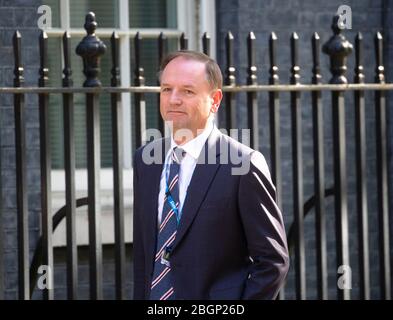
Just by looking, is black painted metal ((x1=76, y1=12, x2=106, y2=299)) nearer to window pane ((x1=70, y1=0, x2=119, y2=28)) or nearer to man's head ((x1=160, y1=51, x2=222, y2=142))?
man's head ((x1=160, y1=51, x2=222, y2=142))

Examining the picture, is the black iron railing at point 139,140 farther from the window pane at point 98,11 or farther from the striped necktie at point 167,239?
the window pane at point 98,11

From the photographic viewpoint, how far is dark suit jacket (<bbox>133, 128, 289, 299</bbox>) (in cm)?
414

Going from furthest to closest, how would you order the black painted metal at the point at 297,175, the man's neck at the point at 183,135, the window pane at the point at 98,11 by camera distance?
1. the window pane at the point at 98,11
2. the black painted metal at the point at 297,175
3. the man's neck at the point at 183,135

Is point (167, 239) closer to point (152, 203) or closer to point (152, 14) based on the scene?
point (152, 203)

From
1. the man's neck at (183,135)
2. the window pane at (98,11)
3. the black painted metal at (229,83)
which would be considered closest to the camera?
the man's neck at (183,135)

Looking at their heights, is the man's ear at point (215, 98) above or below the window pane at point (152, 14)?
below

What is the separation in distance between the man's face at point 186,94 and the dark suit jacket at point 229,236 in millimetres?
157

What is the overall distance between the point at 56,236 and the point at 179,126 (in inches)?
147

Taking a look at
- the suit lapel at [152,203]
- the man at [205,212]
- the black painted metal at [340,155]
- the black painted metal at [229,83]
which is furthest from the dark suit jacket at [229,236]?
the black painted metal at [340,155]

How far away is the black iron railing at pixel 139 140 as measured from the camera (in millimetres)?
5781

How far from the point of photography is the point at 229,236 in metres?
A: 4.18

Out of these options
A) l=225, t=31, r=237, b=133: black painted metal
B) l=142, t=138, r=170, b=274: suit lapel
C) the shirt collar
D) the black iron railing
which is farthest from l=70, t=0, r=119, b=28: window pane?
the shirt collar

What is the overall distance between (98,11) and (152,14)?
40 cm

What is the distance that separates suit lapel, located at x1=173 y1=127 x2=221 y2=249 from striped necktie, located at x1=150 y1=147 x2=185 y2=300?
0.15ft
